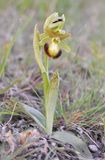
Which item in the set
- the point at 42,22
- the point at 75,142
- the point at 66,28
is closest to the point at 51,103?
the point at 75,142

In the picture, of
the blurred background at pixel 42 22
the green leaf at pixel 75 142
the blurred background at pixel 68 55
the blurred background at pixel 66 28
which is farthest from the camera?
the blurred background at pixel 42 22

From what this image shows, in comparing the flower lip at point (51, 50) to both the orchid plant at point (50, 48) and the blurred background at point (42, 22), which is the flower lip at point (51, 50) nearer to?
the orchid plant at point (50, 48)

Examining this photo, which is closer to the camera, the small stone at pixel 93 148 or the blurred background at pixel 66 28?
the small stone at pixel 93 148

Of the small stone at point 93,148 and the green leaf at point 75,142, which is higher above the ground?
the green leaf at point 75,142

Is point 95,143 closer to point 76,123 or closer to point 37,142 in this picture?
point 76,123

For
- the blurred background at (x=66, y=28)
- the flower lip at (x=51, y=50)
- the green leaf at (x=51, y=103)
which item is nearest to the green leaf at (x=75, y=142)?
the green leaf at (x=51, y=103)

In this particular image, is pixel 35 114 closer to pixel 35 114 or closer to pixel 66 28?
pixel 35 114

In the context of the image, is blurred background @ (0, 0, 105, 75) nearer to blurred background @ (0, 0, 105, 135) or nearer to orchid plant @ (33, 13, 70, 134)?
blurred background @ (0, 0, 105, 135)

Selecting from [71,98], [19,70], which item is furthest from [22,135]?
[19,70]
